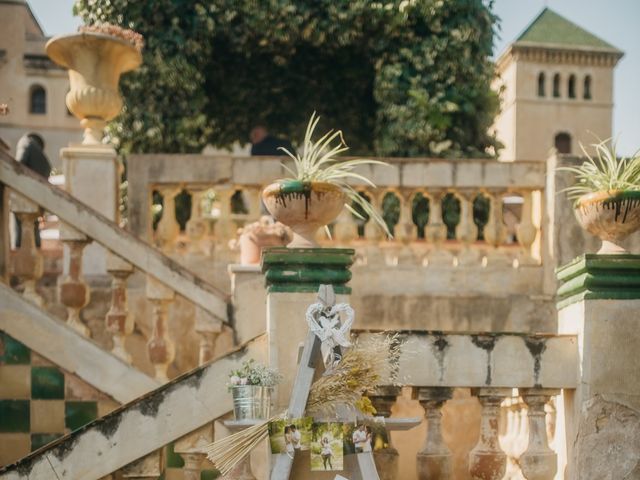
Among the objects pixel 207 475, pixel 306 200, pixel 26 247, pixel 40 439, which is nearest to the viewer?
pixel 306 200

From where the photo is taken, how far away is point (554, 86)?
4512 cm

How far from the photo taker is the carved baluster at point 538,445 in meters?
5.80

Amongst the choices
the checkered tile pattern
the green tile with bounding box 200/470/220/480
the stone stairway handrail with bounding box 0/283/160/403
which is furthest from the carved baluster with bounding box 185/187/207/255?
the green tile with bounding box 200/470/220/480

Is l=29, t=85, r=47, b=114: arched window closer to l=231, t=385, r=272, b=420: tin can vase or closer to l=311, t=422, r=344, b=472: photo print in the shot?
l=231, t=385, r=272, b=420: tin can vase

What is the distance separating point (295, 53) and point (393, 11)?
8.26 ft

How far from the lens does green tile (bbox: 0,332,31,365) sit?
7352 millimetres

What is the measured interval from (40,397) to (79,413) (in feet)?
0.96

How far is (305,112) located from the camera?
1650 cm

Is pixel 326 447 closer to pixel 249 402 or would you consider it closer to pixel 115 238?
pixel 249 402

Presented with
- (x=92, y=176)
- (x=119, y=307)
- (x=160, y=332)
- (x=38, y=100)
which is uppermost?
(x=38, y=100)

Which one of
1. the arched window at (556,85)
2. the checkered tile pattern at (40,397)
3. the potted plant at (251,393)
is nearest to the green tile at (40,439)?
the checkered tile pattern at (40,397)

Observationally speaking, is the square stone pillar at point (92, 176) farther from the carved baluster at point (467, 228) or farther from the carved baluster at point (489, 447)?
the carved baluster at point (489, 447)

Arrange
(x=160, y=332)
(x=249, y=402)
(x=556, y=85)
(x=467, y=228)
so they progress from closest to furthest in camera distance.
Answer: (x=249, y=402)
(x=160, y=332)
(x=467, y=228)
(x=556, y=85)

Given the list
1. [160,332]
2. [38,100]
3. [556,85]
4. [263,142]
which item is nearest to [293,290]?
[160,332]
